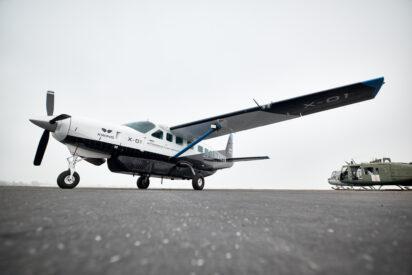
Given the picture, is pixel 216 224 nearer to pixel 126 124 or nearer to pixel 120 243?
pixel 120 243

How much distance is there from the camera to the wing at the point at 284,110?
19.5 feet

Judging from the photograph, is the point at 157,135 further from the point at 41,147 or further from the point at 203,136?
the point at 41,147

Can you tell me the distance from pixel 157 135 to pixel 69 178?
336cm

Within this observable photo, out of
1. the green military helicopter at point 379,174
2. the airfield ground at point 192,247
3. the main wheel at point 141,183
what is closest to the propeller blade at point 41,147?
the main wheel at point 141,183

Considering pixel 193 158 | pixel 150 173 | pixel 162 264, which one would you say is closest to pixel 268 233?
pixel 162 264

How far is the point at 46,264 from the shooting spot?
2.31ft

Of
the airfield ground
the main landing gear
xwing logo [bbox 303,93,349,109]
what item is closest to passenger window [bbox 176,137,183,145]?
the main landing gear

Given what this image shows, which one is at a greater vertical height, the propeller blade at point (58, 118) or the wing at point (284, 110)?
the wing at point (284, 110)

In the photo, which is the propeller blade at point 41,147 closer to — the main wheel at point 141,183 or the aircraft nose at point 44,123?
the aircraft nose at point 44,123

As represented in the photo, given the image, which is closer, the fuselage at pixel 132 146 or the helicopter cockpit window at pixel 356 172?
the fuselage at pixel 132 146

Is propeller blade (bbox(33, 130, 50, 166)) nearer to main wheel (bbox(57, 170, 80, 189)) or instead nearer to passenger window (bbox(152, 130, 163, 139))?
main wheel (bbox(57, 170, 80, 189))

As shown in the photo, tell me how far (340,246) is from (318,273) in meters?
0.37

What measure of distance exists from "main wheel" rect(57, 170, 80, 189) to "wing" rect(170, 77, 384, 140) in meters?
4.04

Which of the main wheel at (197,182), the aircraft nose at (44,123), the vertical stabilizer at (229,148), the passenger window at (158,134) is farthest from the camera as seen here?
the vertical stabilizer at (229,148)
